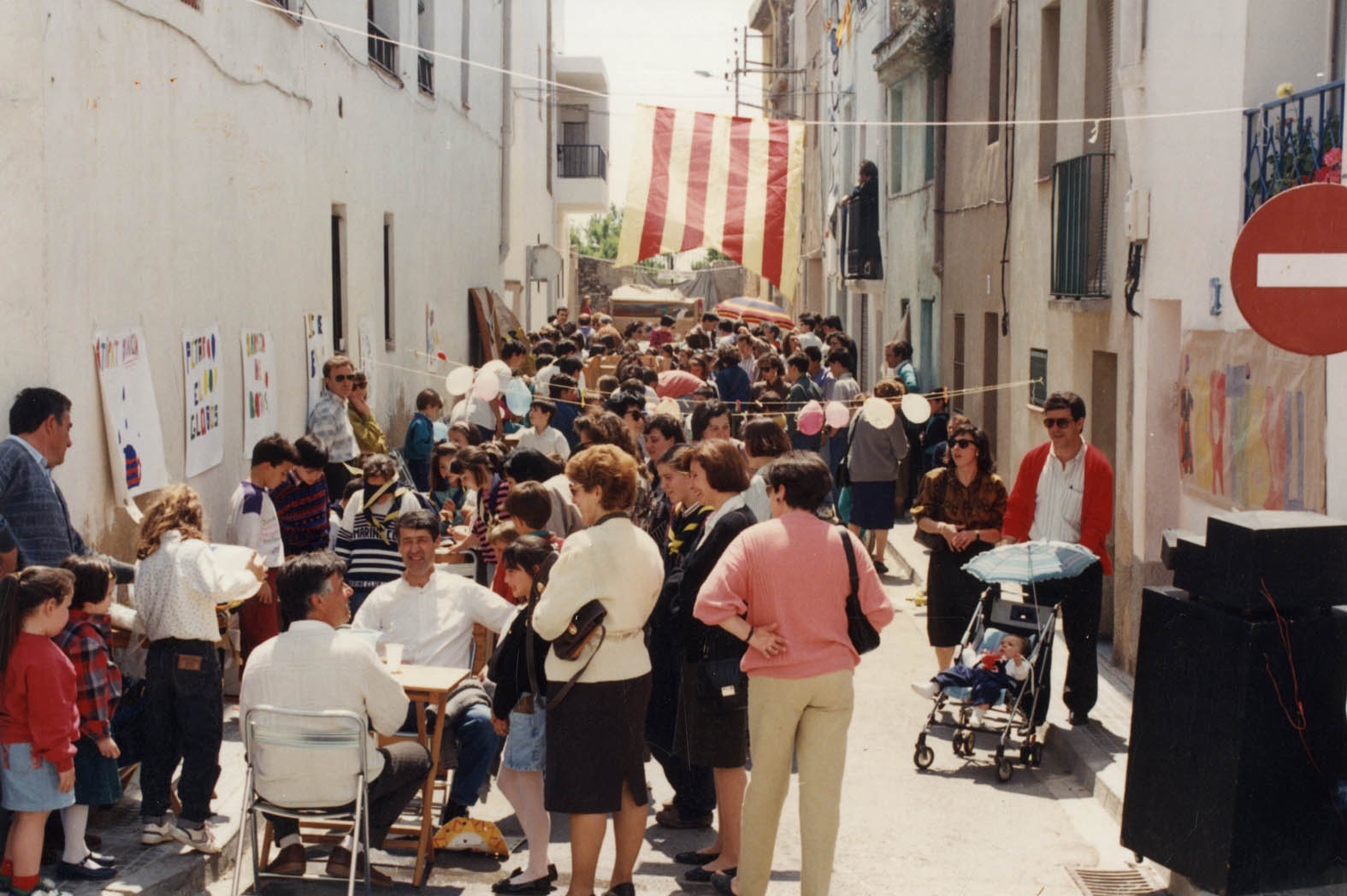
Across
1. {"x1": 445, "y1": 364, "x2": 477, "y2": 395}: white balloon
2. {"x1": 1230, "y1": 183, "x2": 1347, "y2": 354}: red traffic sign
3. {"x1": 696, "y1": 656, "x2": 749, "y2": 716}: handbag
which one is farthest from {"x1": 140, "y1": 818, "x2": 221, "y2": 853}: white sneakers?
{"x1": 445, "y1": 364, "x2": 477, "y2": 395}: white balloon

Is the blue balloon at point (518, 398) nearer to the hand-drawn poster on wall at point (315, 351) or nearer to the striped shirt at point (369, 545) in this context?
the hand-drawn poster on wall at point (315, 351)

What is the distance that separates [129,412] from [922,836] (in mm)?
4641

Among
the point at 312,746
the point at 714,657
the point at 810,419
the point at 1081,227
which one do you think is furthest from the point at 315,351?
the point at 312,746

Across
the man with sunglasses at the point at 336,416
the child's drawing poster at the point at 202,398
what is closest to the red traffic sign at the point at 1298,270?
the child's drawing poster at the point at 202,398

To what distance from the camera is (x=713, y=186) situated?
1492 cm

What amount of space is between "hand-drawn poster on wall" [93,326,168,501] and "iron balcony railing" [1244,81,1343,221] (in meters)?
5.92

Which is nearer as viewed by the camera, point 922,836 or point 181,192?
point 922,836

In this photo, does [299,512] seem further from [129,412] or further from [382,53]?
[382,53]

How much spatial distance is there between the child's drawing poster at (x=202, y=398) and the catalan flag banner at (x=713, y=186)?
5.60m

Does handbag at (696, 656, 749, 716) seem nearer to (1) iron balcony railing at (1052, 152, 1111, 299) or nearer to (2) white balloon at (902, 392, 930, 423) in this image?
(1) iron balcony railing at (1052, 152, 1111, 299)

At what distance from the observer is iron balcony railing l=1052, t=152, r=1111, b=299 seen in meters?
11.3

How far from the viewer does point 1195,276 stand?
358 inches

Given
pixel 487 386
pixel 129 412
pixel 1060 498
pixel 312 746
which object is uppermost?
pixel 129 412

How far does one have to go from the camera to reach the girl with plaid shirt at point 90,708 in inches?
233
